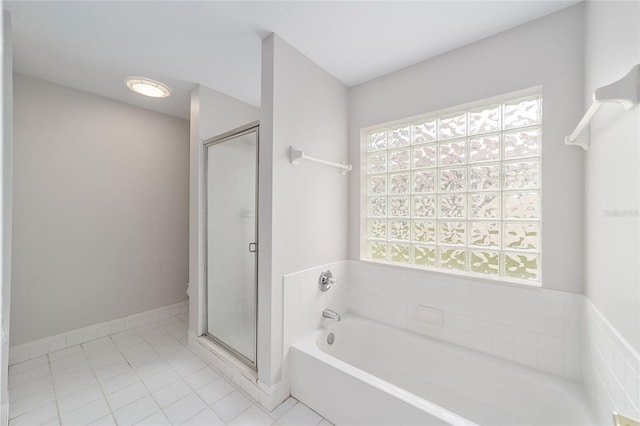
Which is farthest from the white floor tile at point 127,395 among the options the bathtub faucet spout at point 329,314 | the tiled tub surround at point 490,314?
the tiled tub surround at point 490,314

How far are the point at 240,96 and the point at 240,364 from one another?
226 centimetres

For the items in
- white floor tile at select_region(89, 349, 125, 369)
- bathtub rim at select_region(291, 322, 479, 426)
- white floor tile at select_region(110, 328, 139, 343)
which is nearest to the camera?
bathtub rim at select_region(291, 322, 479, 426)

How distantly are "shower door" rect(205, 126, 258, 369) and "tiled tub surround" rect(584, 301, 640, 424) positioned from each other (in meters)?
1.89

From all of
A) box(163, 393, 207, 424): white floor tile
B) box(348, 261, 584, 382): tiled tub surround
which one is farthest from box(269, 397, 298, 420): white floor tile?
box(348, 261, 584, 382): tiled tub surround

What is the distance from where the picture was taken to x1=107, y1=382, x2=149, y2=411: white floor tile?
1865 mm

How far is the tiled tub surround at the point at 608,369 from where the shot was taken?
3.51ft

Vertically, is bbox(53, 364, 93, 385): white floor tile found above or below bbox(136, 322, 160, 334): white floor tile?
below

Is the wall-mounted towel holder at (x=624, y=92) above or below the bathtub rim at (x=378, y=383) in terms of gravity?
above

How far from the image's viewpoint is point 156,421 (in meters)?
1.73

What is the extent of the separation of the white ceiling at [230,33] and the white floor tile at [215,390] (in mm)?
2309

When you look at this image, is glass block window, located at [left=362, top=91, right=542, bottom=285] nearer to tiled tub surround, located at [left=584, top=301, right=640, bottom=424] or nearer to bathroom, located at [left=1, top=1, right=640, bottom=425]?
bathroom, located at [left=1, top=1, right=640, bottom=425]

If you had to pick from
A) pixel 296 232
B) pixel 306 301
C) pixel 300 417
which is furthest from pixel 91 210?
pixel 300 417

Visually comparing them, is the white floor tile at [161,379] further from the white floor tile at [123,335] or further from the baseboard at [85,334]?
the baseboard at [85,334]

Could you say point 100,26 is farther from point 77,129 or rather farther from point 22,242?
point 22,242
